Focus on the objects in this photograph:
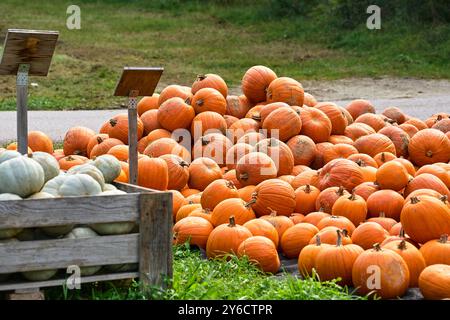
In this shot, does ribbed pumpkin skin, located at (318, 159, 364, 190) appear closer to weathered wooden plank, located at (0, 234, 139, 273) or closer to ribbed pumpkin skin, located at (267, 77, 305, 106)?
ribbed pumpkin skin, located at (267, 77, 305, 106)

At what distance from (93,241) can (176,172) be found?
242 centimetres

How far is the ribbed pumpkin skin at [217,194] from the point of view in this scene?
17.6 ft

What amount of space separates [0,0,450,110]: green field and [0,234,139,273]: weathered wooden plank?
8590 mm

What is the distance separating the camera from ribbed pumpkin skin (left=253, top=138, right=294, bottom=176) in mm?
5906

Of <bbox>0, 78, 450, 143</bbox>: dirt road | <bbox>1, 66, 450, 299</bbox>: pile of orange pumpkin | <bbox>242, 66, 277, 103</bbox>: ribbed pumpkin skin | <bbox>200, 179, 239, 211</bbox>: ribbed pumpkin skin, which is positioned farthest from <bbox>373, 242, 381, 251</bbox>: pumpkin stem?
<bbox>0, 78, 450, 143</bbox>: dirt road

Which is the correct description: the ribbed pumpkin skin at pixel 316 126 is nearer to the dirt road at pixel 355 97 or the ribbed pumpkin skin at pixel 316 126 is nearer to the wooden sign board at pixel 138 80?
the wooden sign board at pixel 138 80

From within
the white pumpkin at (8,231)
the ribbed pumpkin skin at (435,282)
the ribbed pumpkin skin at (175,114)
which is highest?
the ribbed pumpkin skin at (175,114)

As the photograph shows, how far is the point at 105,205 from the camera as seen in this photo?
3.58 meters

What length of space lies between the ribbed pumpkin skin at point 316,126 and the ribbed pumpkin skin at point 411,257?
6.95ft

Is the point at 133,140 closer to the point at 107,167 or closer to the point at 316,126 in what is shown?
the point at 107,167

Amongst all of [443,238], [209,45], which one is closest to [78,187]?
[443,238]

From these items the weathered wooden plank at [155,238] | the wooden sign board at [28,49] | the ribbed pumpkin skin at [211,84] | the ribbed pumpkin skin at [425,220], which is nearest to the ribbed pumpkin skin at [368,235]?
the ribbed pumpkin skin at [425,220]

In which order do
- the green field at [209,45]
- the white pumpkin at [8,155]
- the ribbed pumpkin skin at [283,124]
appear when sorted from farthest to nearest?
the green field at [209,45], the ribbed pumpkin skin at [283,124], the white pumpkin at [8,155]
